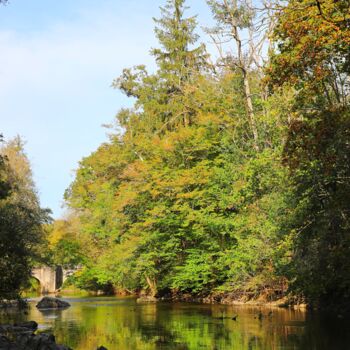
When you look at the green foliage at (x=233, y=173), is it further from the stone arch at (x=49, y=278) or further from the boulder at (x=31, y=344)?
the stone arch at (x=49, y=278)

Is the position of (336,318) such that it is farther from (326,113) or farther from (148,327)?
(326,113)

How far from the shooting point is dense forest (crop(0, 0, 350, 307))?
15.6m

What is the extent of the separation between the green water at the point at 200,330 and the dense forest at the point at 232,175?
198cm

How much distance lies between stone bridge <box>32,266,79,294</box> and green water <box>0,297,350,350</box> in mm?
40282

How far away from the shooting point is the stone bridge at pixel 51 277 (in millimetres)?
69812

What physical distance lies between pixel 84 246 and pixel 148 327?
36.7m

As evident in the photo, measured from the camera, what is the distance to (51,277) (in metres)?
70.7

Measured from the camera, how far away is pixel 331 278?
21734 mm

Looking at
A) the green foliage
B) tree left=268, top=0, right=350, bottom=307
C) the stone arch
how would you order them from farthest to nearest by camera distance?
1. the stone arch
2. the green foliage
3. tree left=268, top=0, right=350, bottom=307

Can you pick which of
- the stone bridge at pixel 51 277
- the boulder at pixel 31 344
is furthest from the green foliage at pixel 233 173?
the stone bridge at pixel 51 277

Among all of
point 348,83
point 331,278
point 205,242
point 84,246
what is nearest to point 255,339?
point 331,278

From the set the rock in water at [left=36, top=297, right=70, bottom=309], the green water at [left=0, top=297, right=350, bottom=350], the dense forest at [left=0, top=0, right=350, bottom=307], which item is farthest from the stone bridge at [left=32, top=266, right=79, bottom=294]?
the green water at [left=0, top=297, right=350, bottom=350]

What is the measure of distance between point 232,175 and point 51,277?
145ft

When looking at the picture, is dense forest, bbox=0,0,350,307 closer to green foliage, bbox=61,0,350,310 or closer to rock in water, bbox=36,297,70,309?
green foliage, bbox=61,0,350,310
